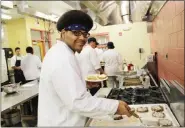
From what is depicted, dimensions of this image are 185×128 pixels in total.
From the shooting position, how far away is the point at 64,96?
1.12 metres

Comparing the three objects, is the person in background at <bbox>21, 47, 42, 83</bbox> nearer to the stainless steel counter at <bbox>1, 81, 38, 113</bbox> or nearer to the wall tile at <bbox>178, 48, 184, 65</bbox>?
the stainless steel counter at <bbox>1, 81, 38, 113</bbox>

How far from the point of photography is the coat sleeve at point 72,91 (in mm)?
1107

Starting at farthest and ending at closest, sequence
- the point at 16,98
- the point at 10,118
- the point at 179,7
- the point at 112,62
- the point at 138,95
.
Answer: the point at 112,62 → the point at 10,118 → the point at 16,98 → the point at 138,95 → the point at 179,7

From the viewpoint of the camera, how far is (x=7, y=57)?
21.4ft

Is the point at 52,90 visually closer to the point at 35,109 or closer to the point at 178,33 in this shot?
the point at 178,33

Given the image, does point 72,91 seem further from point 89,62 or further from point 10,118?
point 89,62

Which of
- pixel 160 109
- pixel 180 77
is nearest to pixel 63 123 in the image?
pixel 160 109

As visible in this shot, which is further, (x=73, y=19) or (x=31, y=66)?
(x=31, y=66)

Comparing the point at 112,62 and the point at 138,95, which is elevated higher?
the point at 112,62

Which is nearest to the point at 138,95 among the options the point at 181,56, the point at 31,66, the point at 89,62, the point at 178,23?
the point at 181,56

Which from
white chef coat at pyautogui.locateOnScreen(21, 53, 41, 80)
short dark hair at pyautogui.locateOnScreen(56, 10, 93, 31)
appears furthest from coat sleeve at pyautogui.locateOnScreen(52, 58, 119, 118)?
white chef coat at pyautogui.locateOnScreen(21, 53, 41, 80)

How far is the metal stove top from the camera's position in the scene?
6.90ft

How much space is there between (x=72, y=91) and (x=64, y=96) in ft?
0.19

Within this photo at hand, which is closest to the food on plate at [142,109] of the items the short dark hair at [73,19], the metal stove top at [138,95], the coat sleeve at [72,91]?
the metal stove top at [138,95]
